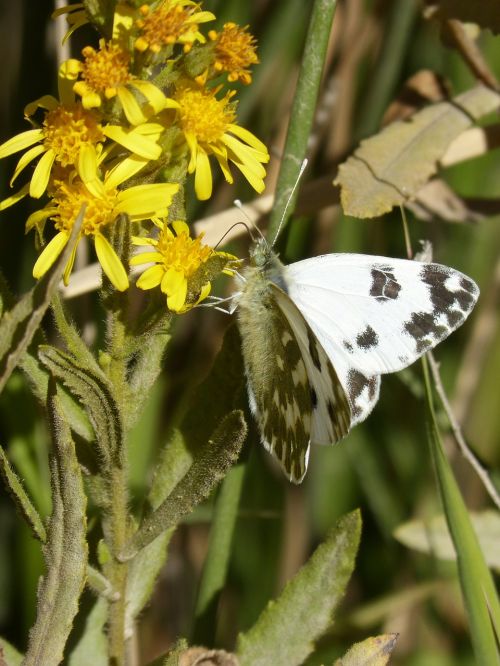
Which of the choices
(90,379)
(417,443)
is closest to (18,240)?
(90,379)

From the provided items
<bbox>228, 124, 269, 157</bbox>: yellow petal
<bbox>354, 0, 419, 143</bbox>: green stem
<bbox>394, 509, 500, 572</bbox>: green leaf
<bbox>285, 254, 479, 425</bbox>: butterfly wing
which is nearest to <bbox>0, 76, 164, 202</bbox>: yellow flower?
<bbox>228, 124, 269, 157</bbox>: yellow petal

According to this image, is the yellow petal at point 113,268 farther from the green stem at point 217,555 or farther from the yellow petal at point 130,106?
the green stem at point 217,555

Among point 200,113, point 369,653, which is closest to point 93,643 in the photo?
point 369,653

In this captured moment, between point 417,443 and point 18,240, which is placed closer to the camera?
point 18,240

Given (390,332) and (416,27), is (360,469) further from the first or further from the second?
(416,27)

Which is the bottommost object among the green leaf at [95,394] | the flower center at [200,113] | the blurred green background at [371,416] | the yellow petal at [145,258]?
the blurred green background at [371,416]

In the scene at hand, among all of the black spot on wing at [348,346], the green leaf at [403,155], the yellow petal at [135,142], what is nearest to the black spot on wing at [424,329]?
the black spot on wing at [348,346]
